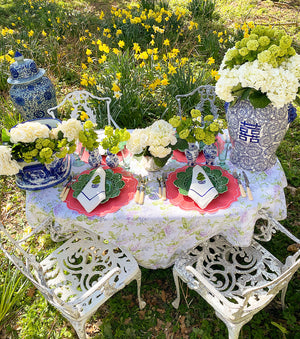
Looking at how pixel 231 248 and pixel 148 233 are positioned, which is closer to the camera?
pixel 148 233

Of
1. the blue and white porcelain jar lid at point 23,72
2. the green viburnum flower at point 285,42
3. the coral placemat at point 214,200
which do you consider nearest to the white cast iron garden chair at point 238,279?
the coral placemat at point 214,200

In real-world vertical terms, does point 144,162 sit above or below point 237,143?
below

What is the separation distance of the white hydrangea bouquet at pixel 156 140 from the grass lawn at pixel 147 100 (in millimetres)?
905

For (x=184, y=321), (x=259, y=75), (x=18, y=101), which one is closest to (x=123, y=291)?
(x=184, y=321)

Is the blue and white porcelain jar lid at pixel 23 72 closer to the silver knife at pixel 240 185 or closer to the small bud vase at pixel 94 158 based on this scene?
the small bud vase at pixel 94 158

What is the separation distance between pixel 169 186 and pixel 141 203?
0.23 m

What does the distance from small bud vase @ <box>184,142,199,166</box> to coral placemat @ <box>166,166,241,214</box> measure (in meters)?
0.21

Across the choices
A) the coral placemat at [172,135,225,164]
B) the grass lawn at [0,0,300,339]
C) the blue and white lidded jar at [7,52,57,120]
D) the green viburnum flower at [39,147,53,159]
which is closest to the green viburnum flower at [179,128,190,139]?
the coral placemat at [172,135,225,164]

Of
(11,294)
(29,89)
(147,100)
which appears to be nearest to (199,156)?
(11,294)

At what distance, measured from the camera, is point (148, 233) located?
5.82ft

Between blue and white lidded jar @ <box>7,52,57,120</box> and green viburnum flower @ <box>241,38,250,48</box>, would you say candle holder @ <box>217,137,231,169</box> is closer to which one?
green viburnum flower @ <box>241,38,250,48</box>

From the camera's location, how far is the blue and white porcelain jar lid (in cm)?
299

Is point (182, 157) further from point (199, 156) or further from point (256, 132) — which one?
point (256, 132)

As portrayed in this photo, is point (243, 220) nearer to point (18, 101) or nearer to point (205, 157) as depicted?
point (205, 157)
